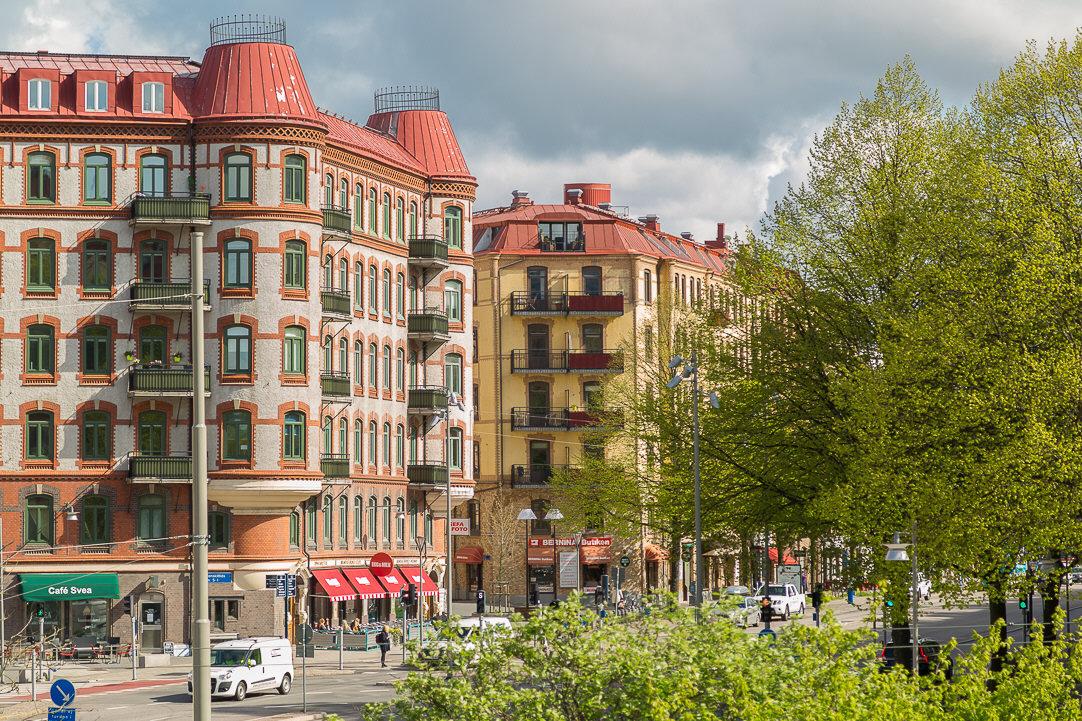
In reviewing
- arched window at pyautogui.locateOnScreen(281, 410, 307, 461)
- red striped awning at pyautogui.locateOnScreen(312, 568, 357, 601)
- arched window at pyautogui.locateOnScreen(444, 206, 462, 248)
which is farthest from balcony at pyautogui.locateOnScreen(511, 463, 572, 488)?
arched window at pyautogui.locateOnScreen(281, 410, 307, 461)

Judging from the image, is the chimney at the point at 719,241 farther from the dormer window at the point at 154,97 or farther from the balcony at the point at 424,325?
the dormer window at the point at 154,97

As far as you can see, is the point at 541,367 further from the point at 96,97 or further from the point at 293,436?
the point at 96,97

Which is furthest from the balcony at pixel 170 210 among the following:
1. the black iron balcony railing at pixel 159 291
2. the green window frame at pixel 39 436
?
the green window frame at pixel 39 436

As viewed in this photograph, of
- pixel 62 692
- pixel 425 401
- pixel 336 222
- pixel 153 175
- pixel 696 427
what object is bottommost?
pixel 62 692

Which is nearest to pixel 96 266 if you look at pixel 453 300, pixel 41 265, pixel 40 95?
pixel 41 265

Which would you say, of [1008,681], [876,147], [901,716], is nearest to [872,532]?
[876,147]

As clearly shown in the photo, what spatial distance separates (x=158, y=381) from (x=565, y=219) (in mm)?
46771

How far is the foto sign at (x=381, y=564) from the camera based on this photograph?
240ft

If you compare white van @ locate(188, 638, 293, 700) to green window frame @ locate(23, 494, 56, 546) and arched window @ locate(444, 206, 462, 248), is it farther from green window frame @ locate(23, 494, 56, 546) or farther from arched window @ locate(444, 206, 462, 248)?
arched window @ locate(444, 206, 462, 248)

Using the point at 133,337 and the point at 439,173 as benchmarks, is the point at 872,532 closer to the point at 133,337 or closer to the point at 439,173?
the point at 133,337

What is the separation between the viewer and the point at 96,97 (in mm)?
68625

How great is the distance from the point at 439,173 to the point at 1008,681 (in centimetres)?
6411

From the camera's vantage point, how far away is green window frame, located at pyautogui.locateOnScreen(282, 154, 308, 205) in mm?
69125

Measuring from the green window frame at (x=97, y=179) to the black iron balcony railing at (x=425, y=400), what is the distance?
18800mm
